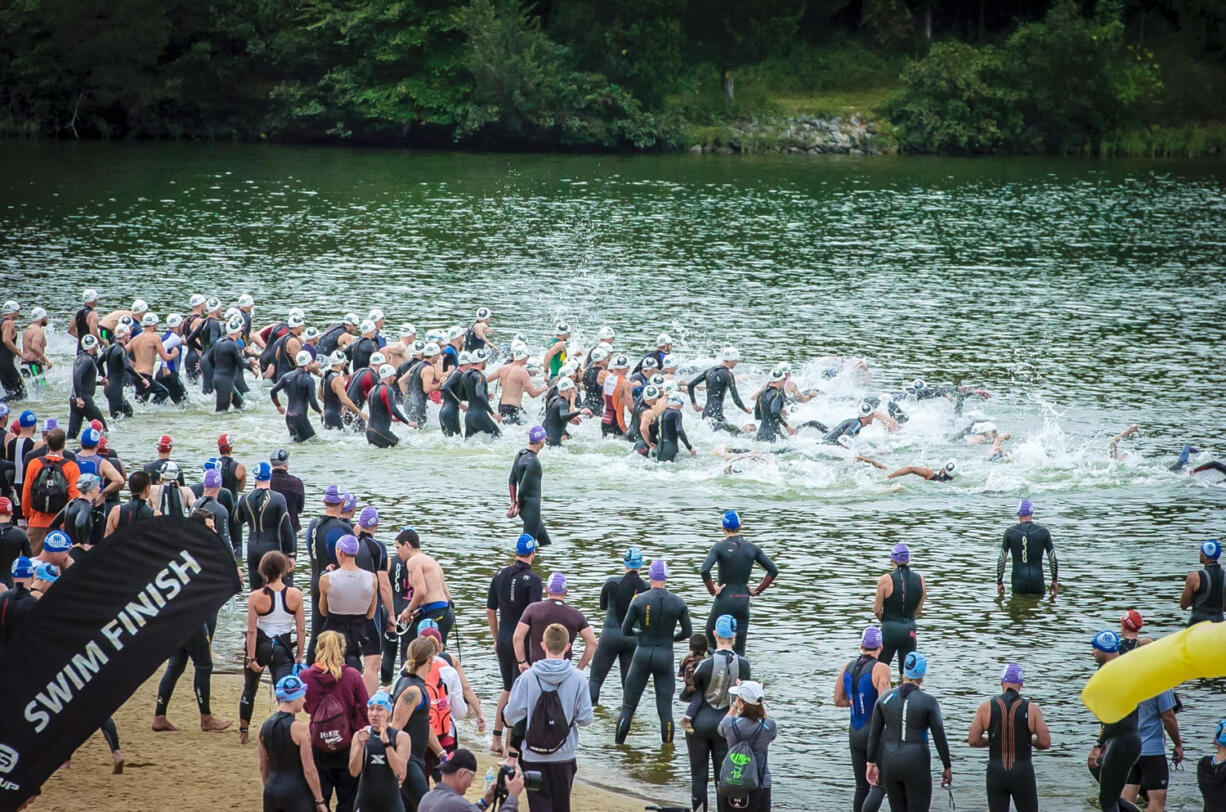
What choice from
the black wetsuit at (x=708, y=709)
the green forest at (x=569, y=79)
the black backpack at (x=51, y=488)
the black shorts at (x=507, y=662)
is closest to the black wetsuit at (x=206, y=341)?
the black backpack at (x=51, y=488)

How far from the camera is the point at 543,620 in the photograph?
11883 mm

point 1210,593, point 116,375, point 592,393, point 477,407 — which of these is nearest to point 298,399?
point 477,407

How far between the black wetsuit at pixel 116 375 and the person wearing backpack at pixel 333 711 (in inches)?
569

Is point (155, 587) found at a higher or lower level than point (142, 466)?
higher

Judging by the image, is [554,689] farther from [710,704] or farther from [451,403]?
[451,403]

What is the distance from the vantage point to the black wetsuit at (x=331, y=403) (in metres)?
22.9

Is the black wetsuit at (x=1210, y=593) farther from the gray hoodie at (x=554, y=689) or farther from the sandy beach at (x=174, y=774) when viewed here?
the gray hoodie at (x=554, y=689)

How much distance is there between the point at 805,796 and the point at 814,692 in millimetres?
2165

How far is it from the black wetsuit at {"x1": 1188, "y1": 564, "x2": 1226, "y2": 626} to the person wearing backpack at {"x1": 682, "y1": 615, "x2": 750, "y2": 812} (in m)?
5.39

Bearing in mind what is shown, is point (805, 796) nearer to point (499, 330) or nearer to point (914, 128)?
point (499, 330)

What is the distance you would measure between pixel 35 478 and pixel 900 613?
9352mm

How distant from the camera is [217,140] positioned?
239 feet

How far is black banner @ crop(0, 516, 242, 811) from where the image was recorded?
8.32 meters

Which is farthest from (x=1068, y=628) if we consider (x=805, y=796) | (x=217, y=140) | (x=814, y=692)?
(x=217, y=140)
